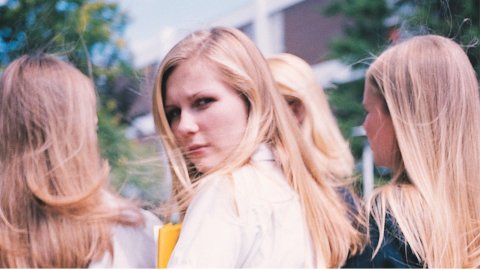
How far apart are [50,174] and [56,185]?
0.05 ft

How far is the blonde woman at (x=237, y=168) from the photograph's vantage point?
687mm

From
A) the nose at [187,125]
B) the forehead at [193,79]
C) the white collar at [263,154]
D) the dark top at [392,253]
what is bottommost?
the dark top at [392,253]

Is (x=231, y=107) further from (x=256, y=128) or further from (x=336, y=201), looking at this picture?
→ (x=336, y=201)

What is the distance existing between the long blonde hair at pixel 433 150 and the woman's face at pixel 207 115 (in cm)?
17

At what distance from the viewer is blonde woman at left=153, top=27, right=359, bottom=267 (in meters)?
0.69

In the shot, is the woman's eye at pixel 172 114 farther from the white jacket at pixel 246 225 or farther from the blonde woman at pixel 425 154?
the blonde woman at pixel 425 154

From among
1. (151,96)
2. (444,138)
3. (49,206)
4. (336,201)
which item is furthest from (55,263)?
(444,138)

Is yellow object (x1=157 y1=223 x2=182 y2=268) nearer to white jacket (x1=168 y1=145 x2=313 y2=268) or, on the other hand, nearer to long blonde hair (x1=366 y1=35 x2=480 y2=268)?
white jacket (x1=168 y1=145 x2=313 y2=268)

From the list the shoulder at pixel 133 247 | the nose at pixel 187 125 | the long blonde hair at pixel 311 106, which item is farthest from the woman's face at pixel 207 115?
the long blonde hair at pixel 311 106

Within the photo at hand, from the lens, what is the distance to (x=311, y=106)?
1.25m

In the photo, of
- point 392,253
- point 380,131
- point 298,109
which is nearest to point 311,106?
point 298,109

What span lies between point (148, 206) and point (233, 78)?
19cm

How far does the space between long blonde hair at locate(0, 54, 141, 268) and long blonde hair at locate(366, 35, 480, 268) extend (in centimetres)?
32

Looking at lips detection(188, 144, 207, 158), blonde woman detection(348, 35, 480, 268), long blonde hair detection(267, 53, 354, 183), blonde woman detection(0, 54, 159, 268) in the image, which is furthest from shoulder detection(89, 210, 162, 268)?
long blonde hair detection(267, 53, 354, 183)
